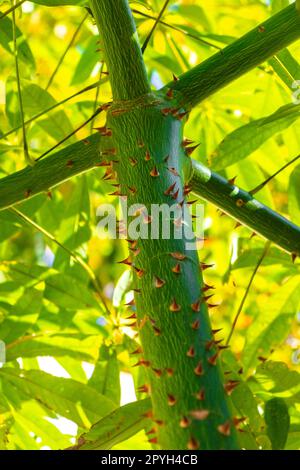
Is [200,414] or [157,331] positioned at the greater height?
[157,331]

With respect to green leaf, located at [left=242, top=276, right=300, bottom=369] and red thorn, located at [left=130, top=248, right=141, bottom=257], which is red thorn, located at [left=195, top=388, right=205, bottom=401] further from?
green leaf, located at [left=242, top=276, right=300, bottom=369]

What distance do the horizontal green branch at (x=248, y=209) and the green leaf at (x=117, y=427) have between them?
0.93 ft

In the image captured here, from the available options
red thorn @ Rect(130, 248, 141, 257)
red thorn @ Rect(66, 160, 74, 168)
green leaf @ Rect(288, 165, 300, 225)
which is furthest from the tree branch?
green leaf @ Rect(288, 165, 300, 225)

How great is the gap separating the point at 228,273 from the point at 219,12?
0.73m

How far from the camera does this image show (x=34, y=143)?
2.04m

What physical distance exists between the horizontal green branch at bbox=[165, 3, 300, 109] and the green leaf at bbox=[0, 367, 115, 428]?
1.62ft

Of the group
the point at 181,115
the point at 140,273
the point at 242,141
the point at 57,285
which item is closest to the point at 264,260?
the point at 242,141

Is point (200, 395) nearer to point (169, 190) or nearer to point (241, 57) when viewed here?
point (169, 190)

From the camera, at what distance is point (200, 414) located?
0.73 metres

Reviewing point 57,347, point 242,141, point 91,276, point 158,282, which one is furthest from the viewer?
point 91,276

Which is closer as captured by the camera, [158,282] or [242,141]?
[158,282]

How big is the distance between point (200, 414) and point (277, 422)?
261 millimetres

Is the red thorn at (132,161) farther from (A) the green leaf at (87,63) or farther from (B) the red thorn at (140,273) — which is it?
(A) the green leaf at (87,63)

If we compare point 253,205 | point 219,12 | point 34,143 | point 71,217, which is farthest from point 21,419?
point 219,12
